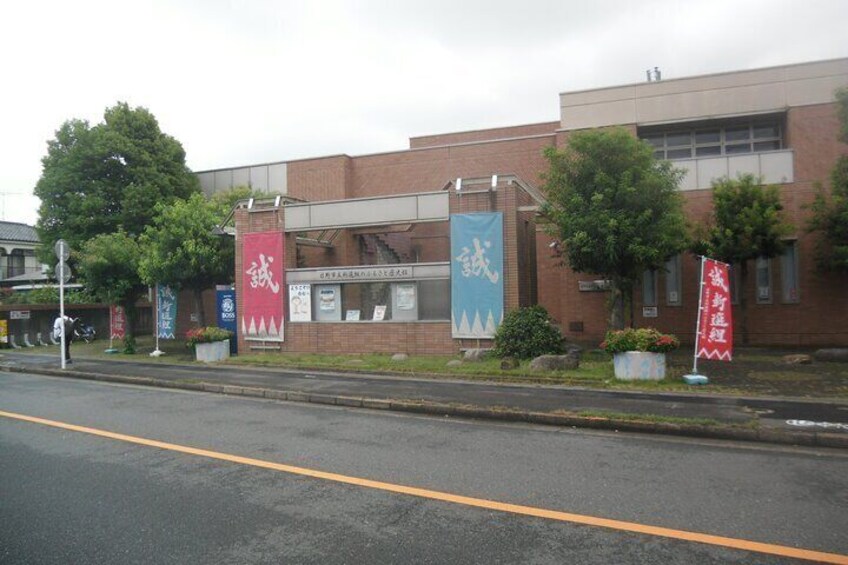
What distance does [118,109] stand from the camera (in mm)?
26078

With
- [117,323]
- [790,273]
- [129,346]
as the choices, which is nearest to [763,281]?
[790,273]

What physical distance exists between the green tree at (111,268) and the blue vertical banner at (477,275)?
12084mm

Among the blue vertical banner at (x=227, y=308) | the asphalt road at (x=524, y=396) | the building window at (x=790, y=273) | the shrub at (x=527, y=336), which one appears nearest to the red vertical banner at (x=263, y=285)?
the blue vertical banner at (x=227, y=308)

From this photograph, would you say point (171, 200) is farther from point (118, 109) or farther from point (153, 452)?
point (153, 452)

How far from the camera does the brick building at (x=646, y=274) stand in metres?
16.5

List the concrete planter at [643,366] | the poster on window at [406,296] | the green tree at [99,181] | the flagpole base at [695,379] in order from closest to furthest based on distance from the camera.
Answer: the flagpole base at [695,379]
the concrete planter at [643,366]
the poster on window at [406,296]
the green tree at [99,181]

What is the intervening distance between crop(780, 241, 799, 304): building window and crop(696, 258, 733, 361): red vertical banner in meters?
8.19

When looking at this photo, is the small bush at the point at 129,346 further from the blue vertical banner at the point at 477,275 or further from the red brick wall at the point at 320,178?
the blue vertical banner at the point at 477,275

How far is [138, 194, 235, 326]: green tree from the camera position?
1884 centimetres

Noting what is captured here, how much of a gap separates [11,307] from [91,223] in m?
5.34

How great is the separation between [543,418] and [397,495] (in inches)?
147

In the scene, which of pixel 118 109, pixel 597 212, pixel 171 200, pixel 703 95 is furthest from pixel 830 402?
pixel 118 109

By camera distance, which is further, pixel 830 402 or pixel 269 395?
pixel 269 395

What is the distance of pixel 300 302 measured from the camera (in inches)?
703
